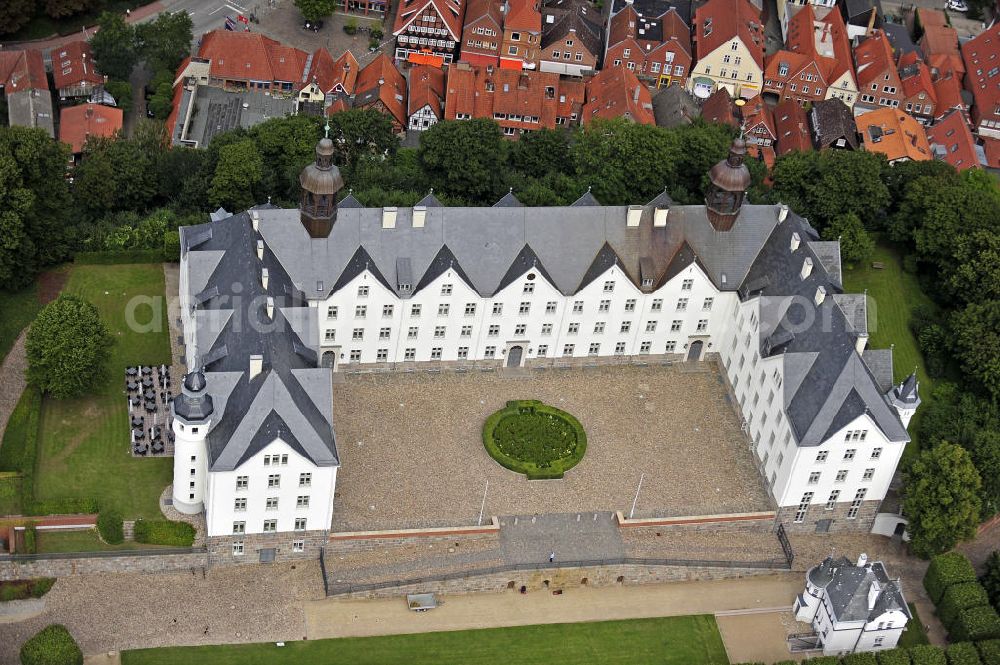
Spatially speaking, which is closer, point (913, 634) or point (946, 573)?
point (913, 634)

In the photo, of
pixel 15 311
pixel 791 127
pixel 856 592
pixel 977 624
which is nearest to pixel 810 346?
pixel 856 592

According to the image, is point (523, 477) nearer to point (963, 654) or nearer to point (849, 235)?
point (963, 654)

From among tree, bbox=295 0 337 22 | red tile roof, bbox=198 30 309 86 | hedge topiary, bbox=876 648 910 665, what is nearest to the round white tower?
hedge topiary, bbox=876 648 910 665

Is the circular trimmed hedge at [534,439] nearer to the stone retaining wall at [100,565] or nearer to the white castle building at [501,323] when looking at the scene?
the white castle building at [501,323]

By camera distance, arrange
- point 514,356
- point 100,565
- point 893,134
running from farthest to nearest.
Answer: point 893,134
point 514,356
point 100,565

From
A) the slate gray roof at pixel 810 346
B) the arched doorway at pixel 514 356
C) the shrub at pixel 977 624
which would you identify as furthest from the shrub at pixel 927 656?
the arched doorway at pixel 514 356

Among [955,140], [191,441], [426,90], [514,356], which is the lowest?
[514,356]

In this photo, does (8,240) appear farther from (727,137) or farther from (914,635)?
(914,635)

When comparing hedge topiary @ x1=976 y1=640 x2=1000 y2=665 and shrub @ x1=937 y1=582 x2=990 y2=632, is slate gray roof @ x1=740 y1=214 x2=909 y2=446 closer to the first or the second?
shrub @ x1=937 y1=582 x2=990 y2=632
